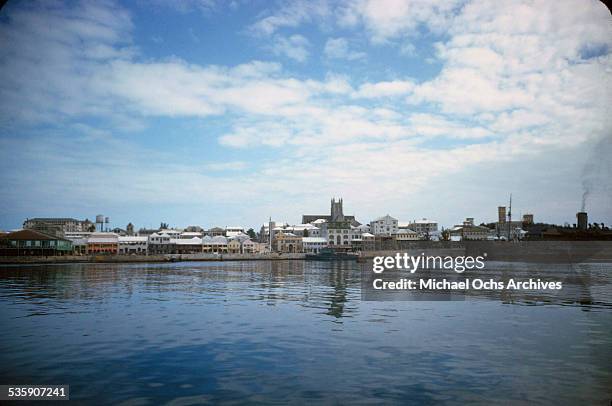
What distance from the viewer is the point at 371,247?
141 m

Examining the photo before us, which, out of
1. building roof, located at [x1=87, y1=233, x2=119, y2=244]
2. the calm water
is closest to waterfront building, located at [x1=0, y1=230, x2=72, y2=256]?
building roof, located at [x1=87, y1=233, x2=119, y2=244]

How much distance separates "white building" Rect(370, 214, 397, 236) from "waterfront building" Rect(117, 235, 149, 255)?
6843 centimetres

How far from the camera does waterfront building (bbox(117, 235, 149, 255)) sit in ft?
414

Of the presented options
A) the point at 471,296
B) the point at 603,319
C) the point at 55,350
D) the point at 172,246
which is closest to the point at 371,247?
the point at 172,246

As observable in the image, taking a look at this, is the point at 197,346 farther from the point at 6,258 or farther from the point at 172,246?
the point at 172,246

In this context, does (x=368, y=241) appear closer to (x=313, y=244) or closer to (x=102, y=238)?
(x=313, y=244)

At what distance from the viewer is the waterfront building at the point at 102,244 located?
123938 millimetres

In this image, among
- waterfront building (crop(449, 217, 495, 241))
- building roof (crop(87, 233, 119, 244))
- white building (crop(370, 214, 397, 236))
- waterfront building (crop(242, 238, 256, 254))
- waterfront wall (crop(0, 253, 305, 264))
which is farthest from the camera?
waterfront building (crop(449, 217, 495, 241))

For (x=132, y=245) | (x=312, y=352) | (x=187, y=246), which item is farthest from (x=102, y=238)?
(x=312, y=352)

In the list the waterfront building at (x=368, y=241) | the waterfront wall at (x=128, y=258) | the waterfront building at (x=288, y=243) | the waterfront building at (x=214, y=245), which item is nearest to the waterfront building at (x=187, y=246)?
the waterfront building at (x=214, y=245)

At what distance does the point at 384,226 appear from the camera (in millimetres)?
150625

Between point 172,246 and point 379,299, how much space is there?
372ft

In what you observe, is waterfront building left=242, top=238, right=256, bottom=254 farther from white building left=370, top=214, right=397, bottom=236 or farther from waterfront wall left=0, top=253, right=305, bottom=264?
white building left=370, top=214, right=397, bottom=236

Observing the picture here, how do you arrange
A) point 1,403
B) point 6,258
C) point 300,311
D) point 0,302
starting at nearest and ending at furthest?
point 1,403, point 300,311, point 0,302, point 6,258
